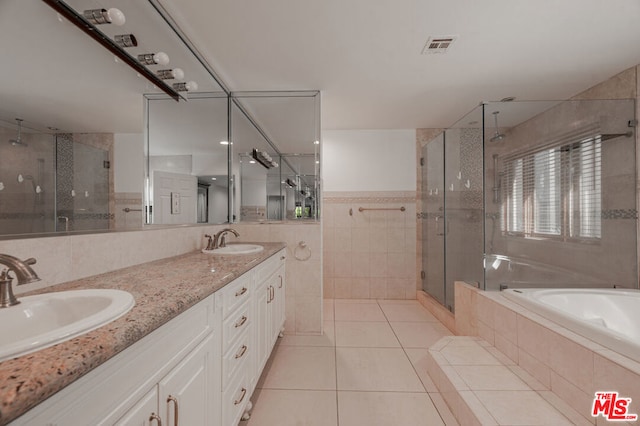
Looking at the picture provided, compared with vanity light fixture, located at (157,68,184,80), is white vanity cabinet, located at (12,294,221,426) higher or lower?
lower

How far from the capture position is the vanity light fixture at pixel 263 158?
8.99 ft

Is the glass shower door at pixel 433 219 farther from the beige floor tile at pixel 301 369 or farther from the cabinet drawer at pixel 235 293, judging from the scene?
the cabinet drawer at pixel 235 293

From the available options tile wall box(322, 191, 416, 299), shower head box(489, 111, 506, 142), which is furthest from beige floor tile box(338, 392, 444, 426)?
shower head box(489, 111, 506, 142)

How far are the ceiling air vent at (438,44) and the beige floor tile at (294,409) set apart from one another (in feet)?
7.89

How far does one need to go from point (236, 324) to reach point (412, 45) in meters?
2.08

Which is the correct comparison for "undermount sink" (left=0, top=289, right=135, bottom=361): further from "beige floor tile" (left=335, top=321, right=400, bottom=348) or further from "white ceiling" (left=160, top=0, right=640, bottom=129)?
"beige floor tile" (left=335, top=321, right=400, bottom=348)

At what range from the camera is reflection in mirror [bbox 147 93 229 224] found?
156 cm

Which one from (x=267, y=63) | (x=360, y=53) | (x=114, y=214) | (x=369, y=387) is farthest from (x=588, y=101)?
(x=114, y=214)

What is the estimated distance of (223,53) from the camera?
193cm

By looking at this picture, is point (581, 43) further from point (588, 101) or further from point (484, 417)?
point (484, 417)

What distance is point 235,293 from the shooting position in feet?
3.99

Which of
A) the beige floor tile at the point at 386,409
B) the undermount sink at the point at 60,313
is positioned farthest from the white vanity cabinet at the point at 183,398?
the beige floor tile at the point at 386,409

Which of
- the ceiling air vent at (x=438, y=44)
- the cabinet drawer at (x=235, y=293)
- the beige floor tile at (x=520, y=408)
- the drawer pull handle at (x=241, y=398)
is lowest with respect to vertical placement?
the beige floor tile at (x=520, y=408)

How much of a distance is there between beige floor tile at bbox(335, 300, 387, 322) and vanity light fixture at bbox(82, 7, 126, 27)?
281 centimetres
